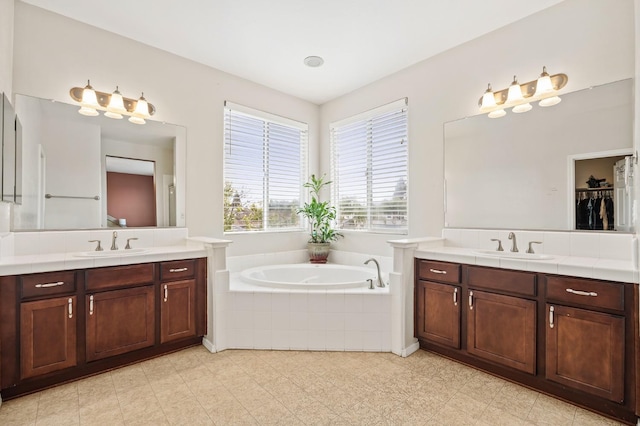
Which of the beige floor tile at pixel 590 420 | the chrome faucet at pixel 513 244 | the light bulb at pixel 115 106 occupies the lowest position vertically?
the beige floor tile at pixel 590 420

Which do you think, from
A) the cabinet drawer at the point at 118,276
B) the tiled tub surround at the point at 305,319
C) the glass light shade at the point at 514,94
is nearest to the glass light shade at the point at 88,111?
the cabinet drawer at the point at 118,276

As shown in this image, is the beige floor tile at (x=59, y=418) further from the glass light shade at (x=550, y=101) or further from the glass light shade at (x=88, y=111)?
the glass light shade at (x=550, y=101)

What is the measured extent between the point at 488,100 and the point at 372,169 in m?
1.48

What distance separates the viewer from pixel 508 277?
7.57ft

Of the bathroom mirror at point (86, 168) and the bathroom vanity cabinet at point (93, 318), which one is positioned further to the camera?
the bathroom mirror at point (86, 168)

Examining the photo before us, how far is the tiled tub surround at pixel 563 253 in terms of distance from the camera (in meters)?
1.92

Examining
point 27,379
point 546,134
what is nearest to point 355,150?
point 546,134

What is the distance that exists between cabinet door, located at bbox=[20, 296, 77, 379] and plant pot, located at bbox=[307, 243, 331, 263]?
249cm

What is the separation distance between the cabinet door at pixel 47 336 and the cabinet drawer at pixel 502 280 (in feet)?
9.69

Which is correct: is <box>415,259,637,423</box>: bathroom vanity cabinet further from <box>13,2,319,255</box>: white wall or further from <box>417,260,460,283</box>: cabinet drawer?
<box>13,2,319,255</box>: white wall

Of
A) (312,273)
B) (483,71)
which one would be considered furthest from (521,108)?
(312,273)

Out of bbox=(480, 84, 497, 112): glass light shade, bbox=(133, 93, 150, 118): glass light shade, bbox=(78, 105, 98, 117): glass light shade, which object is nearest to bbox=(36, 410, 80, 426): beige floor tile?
bbox=(78, 105, 98, 117): glass light shade

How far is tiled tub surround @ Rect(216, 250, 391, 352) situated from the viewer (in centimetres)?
278

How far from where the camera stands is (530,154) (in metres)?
2.67
